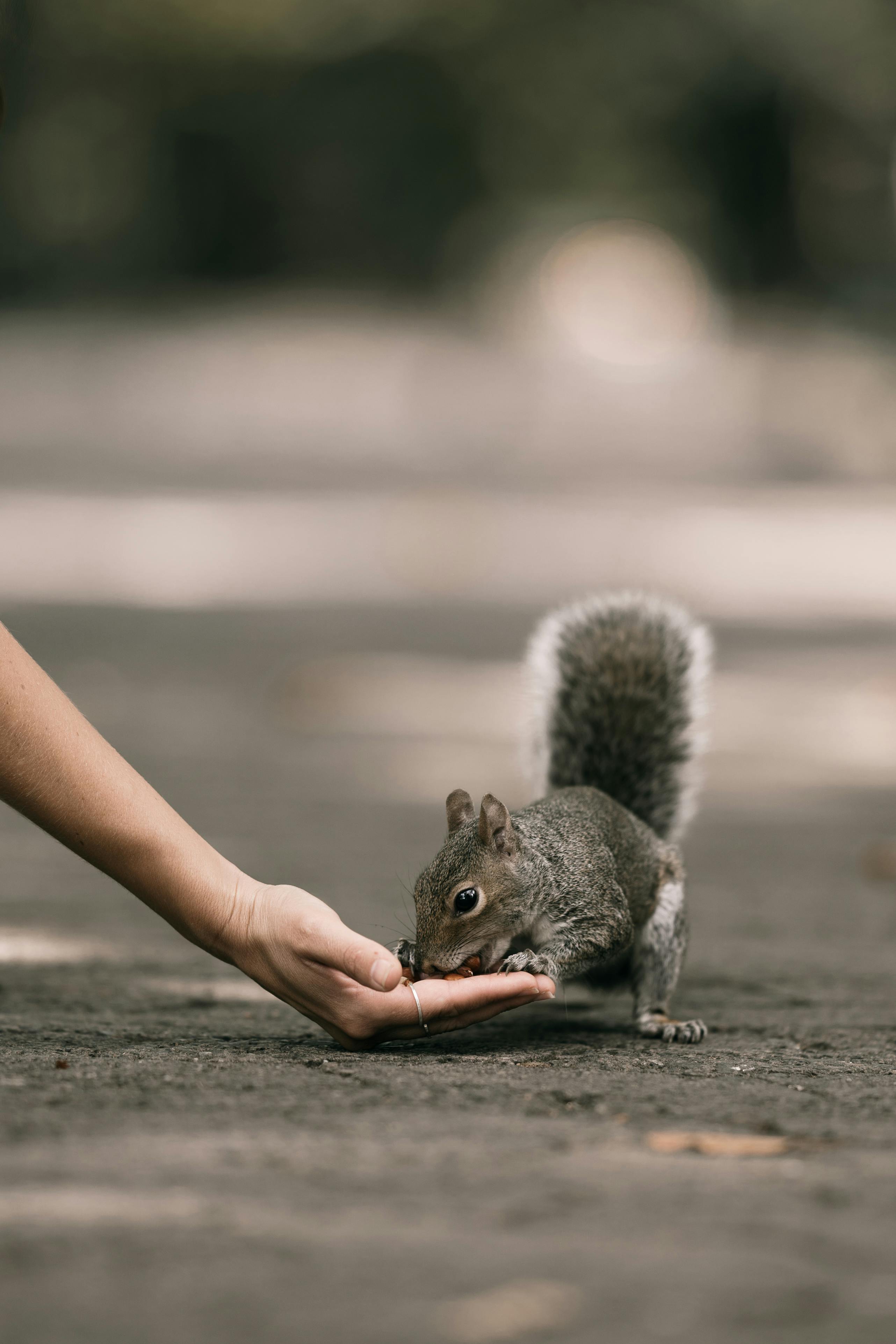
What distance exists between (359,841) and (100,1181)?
2938mm

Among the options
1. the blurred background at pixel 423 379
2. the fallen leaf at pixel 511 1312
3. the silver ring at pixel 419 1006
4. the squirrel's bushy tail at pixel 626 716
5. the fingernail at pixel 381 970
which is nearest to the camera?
the fallen leaf at pixel 511 1312

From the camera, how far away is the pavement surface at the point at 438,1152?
59.7 inches

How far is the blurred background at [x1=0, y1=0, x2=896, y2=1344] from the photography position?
218 cm

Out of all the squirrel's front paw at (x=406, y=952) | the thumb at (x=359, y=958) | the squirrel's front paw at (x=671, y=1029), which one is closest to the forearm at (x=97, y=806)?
the thumb at (x=359, y=958)

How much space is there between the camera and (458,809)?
290cm

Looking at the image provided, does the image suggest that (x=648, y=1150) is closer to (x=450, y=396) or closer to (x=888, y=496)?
(x=888, y=496)

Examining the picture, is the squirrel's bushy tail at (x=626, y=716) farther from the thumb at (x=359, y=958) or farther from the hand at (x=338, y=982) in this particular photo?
the thumb at (x=359, y=958)

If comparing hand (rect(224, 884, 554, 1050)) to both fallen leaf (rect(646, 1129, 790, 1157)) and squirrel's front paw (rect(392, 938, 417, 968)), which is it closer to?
squirrel's front paw (rect(392, 938, 417, 968))

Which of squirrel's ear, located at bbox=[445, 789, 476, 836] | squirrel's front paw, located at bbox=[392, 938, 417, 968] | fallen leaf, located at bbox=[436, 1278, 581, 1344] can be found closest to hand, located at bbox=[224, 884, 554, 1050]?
squirrel's front paw, located at bbox=[392, 938, 417, 968]

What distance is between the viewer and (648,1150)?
197cm

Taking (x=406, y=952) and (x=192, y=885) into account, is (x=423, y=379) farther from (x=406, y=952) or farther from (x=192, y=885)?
(x=192, y=885)

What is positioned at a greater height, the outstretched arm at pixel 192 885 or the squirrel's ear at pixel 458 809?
the squirrel's ear at pixel 458 809

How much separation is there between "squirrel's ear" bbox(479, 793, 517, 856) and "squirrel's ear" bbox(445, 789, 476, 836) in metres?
0.13

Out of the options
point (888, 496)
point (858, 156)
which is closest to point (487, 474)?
point (888, 496)
